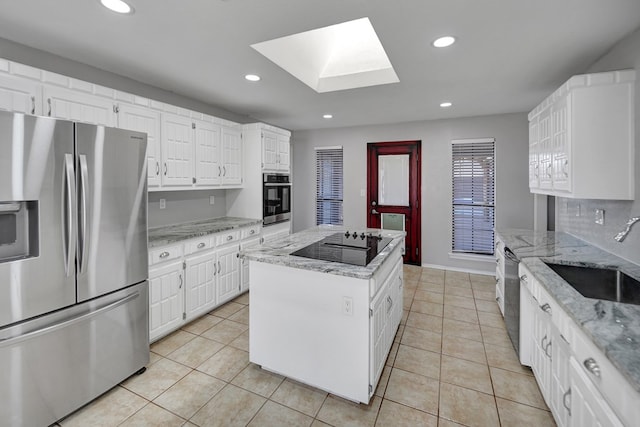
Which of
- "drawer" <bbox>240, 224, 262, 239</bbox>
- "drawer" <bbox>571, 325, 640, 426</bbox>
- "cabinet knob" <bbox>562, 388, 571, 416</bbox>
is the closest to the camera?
"drawer" <bbox>571, 325, 640, 426</bbox>

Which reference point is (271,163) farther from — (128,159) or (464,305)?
(464,305)

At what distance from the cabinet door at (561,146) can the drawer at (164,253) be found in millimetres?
3349

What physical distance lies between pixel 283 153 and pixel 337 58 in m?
1.75

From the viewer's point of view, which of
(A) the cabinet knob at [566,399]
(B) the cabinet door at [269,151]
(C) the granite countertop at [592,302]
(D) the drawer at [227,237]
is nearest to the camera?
(C) the granite countertop at [592,302]

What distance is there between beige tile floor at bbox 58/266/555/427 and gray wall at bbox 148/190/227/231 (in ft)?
4.30

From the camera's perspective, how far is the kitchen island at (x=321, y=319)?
6.28 feet

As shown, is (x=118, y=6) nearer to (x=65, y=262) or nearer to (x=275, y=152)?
(x=65, y=262)

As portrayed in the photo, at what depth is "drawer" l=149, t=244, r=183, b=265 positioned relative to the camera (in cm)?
263

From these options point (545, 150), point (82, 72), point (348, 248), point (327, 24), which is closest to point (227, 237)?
point (348, 248)

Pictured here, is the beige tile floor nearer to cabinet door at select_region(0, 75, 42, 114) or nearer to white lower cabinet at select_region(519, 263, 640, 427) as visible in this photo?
white lower cabinet at select_region(519, 263, 640, 427)

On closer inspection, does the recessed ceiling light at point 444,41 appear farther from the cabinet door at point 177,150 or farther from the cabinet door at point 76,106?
the cabinet door at point 76,106

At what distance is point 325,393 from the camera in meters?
2.12

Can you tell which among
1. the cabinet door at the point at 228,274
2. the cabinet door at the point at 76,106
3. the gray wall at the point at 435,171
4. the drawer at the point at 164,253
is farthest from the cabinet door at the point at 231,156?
the gray wall at the point at 435,171

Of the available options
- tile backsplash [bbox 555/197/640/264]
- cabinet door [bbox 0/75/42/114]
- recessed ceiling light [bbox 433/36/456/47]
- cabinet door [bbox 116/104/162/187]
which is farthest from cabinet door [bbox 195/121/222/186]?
tile backsplash [bbox 555/197/640/264]
